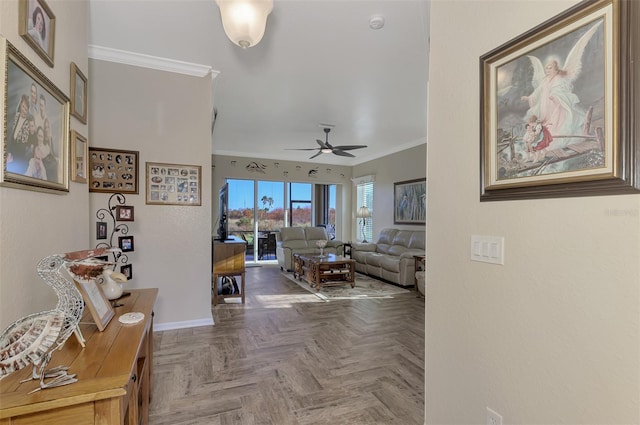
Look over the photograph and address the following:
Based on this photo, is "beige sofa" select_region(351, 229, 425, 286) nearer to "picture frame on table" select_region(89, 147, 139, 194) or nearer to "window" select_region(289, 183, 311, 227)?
"window" select_region(289, 183, 311, 227)

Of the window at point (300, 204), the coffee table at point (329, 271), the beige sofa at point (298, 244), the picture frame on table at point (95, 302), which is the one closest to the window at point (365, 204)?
the beige sofa at point (298, 244)

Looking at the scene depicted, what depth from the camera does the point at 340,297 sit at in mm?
4746

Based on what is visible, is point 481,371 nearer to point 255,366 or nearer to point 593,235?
point 593,235

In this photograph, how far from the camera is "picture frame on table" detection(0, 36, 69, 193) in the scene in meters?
1.14

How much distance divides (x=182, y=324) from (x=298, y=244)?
3.98 meters

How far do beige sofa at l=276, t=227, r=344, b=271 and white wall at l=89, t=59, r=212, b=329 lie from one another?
3.37m

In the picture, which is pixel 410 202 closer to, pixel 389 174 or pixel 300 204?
pixel 389 174

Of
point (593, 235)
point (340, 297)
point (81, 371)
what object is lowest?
point (340, 297)

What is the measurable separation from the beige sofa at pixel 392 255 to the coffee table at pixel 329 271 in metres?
0.74

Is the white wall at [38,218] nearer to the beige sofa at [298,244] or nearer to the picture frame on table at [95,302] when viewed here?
the picture frame on table at [95,302]

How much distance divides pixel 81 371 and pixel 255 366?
174 centimetres

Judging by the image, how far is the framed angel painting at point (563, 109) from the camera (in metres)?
0.97

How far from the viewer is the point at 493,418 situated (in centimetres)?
138

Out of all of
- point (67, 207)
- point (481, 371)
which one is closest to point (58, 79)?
point (67, 207)
